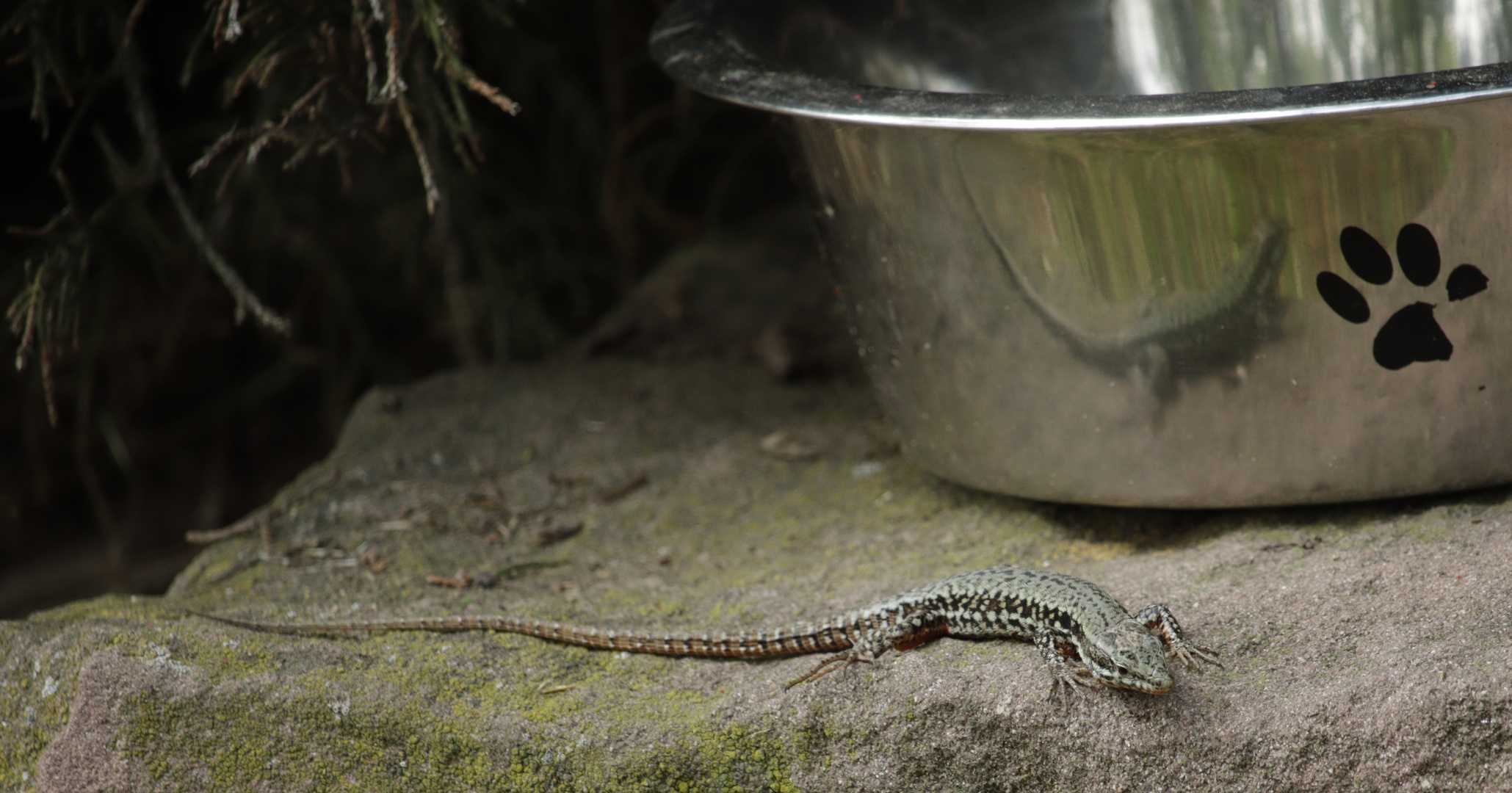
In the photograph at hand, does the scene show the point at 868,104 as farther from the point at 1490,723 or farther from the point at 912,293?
the point at 1490,723

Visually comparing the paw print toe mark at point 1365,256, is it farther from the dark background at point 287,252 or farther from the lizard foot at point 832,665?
the dark background at point 287,252

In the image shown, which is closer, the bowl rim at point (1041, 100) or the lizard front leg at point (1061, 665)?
the bowl rim at point (1041, 100)

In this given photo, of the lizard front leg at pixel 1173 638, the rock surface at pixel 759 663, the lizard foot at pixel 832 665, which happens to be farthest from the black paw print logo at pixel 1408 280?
the lizard foot at pixel 832 665

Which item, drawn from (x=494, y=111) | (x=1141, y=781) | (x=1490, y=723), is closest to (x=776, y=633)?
(x=1141, y=781)

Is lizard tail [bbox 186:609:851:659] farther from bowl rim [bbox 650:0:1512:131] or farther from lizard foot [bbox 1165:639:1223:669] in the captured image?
bowl rim [bbox 650:0:1512:131]

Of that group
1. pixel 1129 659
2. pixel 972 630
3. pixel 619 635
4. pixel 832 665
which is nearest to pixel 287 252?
pixel 619 635

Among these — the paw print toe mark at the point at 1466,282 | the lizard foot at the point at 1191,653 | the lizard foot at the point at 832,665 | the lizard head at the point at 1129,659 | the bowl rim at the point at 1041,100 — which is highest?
the bowl rim at the point at 1041,100

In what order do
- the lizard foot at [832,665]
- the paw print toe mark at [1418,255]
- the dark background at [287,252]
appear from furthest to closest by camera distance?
the dark background at [287,252] → the lizard foot at [832,665] → the paw print toe mark at [1418,255]
